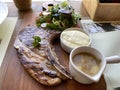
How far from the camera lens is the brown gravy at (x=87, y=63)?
1.51ft

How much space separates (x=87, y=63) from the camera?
1.58 feet

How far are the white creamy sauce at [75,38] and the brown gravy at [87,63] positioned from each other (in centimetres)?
6

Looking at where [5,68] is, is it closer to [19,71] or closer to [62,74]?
[19,71]

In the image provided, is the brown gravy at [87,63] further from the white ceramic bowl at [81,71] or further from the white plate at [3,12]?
the white plate at [3,12]

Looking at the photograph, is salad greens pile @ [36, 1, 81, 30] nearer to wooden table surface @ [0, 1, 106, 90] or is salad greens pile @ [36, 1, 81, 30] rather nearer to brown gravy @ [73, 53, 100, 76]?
wooden table surface @ [0, 1, 106, 90]

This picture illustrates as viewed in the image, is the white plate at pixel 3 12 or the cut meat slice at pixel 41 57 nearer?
the cut meat slice at pixel 41 57

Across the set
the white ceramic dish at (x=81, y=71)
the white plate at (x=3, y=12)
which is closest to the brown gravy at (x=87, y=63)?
the white ceramic dish at (x=81, y=71)

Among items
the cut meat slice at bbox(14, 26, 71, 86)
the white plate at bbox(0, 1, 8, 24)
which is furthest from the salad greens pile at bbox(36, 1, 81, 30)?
the white plate at bbox(0, 1, 8, 24)

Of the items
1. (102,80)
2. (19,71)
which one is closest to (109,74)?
(102,80)

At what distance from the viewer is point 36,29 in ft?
2.10

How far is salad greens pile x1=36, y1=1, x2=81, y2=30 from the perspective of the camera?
65cm

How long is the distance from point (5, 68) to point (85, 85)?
0.28 meters

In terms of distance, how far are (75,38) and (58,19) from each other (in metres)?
0.14

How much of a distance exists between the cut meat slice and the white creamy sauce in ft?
0.18
